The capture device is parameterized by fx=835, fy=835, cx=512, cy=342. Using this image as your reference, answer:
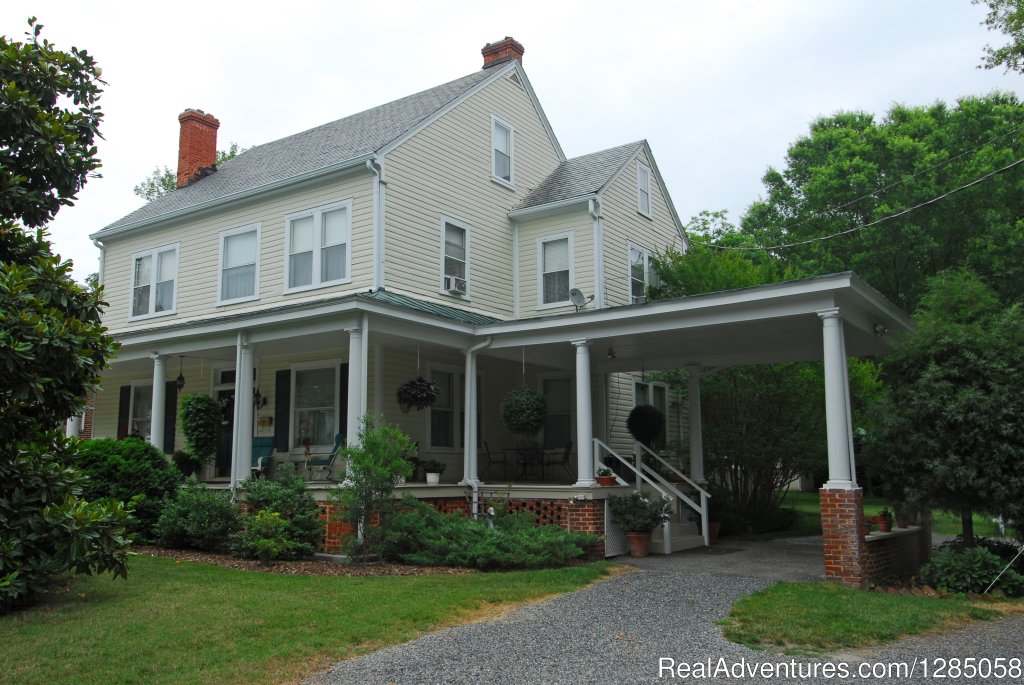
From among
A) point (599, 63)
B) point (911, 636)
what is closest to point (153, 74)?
point (599, 63)

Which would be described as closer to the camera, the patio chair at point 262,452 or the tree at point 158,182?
the patio chair at point 262,452

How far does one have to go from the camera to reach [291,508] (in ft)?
37.9

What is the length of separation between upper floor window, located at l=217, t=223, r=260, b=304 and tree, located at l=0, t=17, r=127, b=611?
261 inches

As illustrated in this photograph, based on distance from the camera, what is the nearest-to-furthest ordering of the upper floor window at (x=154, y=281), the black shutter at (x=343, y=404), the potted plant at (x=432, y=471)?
the potted plant at (x=432, y=471) < the black shutter at (x=343, y=404) < the upper floor window at (x=154, y=281)

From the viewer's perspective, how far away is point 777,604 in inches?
322

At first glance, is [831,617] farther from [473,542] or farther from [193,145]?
[193,145]

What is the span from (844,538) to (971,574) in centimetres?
141

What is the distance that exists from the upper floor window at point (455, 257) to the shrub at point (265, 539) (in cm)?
587

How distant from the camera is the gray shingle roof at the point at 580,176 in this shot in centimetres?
1706

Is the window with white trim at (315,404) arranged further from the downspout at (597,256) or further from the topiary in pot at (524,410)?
the downspout at (597,256)

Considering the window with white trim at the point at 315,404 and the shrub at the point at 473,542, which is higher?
the window with white trim at the point at 315,404

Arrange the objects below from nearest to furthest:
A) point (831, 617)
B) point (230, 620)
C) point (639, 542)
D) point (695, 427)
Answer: point (230, 620) < point (831, 617) < point (639, 542) < point (695, 427)

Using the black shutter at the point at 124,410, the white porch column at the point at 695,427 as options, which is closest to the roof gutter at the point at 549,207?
the white porch column at the point at 695,427

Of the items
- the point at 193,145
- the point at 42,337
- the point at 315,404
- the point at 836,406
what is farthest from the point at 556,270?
the point at 42,337
